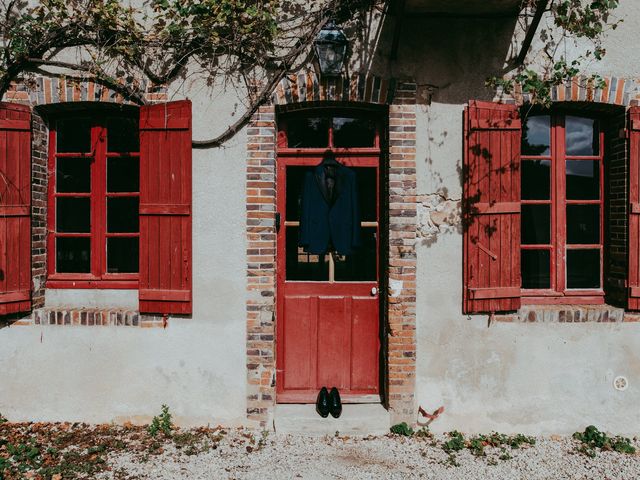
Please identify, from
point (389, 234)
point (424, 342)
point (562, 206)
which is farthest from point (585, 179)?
point (424, 342)

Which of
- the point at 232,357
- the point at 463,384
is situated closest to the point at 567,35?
A: the point at 463,384

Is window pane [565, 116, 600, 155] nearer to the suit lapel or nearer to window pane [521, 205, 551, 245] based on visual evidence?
window pane [521, 205, 551, 245]

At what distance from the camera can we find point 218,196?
14.3 feet

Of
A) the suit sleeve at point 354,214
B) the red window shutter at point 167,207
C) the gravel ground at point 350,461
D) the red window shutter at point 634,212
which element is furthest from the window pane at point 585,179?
the red window shutter at point 167,207

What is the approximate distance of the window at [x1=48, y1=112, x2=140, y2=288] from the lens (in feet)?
15.1

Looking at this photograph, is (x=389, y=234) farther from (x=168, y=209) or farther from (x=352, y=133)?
(x=168, y=209)

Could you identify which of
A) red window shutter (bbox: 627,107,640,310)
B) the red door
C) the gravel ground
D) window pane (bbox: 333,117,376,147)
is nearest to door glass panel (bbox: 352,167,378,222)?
the red door

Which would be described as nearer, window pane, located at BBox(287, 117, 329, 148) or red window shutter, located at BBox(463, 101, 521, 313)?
red window shutter, located at BBox(463, 101, 521, 313)

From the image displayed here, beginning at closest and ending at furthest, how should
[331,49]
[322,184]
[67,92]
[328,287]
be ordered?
[331,49] < [67,92] < [322,184] < [328,287]

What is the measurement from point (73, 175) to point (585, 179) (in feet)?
15.7

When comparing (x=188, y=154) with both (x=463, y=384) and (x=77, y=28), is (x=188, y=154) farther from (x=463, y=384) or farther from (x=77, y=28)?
(x=463, y=384)

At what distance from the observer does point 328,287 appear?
4590 millimetres

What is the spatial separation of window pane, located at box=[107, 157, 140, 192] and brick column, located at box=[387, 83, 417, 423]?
7.75ft

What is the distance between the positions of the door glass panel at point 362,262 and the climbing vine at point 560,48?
5.55 ft
